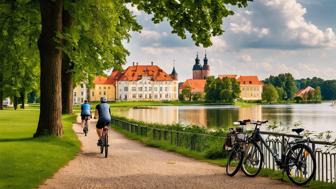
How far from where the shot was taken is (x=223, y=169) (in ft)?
42.9

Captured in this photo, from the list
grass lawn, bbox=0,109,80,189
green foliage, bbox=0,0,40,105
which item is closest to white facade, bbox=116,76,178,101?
green foliage, bbox=0,0,40,105

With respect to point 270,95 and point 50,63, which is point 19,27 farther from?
point 270,95

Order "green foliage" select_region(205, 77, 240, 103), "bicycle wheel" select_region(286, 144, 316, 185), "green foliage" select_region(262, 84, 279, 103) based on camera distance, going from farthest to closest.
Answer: "green foliage" select_region(262, 84, 279, 103) < "green foliage" select_region(205, 77, 240, 103) < "bicycle wheel" select_region(286, 144, 316, 185)

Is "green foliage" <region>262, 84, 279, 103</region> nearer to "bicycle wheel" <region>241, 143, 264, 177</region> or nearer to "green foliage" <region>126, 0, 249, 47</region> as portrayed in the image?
"green foliage" <region>126, 0, 249, 47</region>

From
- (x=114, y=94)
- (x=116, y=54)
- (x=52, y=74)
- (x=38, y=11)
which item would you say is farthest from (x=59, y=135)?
(x=114, y=94)

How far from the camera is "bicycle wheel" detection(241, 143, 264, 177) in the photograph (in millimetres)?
11494

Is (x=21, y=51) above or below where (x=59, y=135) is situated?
above

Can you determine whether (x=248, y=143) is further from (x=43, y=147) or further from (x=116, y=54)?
(x=116, y=54)

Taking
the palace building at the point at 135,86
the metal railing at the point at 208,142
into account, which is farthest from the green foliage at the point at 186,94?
the metal railing at the point at 208,142

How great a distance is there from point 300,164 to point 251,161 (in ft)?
5.00

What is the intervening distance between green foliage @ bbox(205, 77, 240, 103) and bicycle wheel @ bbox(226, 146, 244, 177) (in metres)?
122

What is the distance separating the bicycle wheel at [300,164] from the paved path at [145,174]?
0.28 meters

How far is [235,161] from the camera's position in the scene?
11711 millimetres

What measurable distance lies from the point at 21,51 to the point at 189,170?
18.6m
